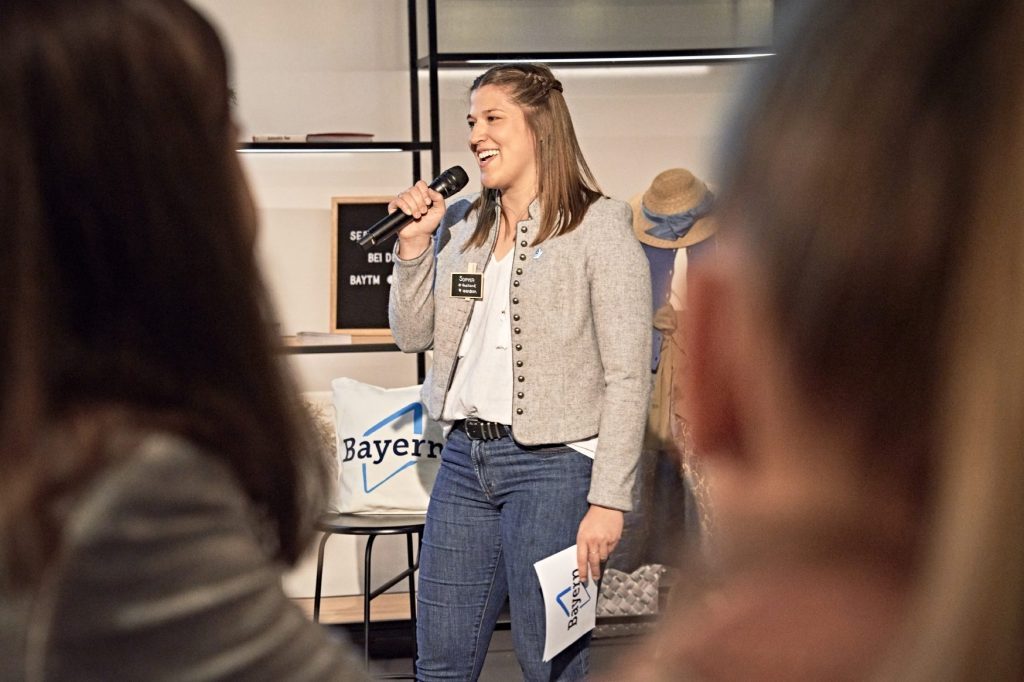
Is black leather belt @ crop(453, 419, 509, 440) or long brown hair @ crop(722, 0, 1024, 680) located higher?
long brown hair @ crop(722, 0, 1024, 680)

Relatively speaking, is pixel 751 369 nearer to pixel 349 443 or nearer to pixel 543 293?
pixel 543 293

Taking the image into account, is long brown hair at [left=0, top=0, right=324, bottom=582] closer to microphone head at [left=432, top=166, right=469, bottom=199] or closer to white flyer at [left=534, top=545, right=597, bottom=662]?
white flyer at [left=534, top=545, right=597, bottom=662]

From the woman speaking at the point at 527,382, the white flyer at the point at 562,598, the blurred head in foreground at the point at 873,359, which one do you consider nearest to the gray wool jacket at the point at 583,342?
the woman speaking at the point at 527,382

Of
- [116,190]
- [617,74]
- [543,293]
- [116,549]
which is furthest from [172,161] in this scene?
[617,74]

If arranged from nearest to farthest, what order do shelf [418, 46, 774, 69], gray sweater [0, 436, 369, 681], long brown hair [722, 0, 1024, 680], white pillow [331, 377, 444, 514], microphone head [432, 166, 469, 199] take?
long brown hair [722, 0, 1024, 680]
gray sweater [0, 436, 369, 681]
microphone head [432, 166, 469, 199]
white pillow [331, 377, 444, 514]
shelf [418, 46, 774, 69]

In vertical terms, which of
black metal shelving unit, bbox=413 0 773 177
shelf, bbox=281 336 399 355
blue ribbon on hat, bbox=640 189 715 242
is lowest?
shelf, bbox=281 336 399 355

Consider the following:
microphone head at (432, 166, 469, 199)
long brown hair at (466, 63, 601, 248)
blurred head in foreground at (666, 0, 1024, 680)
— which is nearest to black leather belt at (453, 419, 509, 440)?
long brown hair at (466, 63, 601, 248)

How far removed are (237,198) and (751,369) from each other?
34 centimetres

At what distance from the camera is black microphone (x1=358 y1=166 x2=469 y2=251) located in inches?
103

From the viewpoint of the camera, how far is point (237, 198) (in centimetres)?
63

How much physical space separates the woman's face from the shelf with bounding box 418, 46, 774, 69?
138cm

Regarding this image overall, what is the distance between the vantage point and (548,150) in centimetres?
253

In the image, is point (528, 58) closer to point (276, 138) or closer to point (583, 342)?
point (276, 138)

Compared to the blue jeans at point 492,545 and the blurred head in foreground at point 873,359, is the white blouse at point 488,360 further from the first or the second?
the blurred head in foreground at point 873,359
